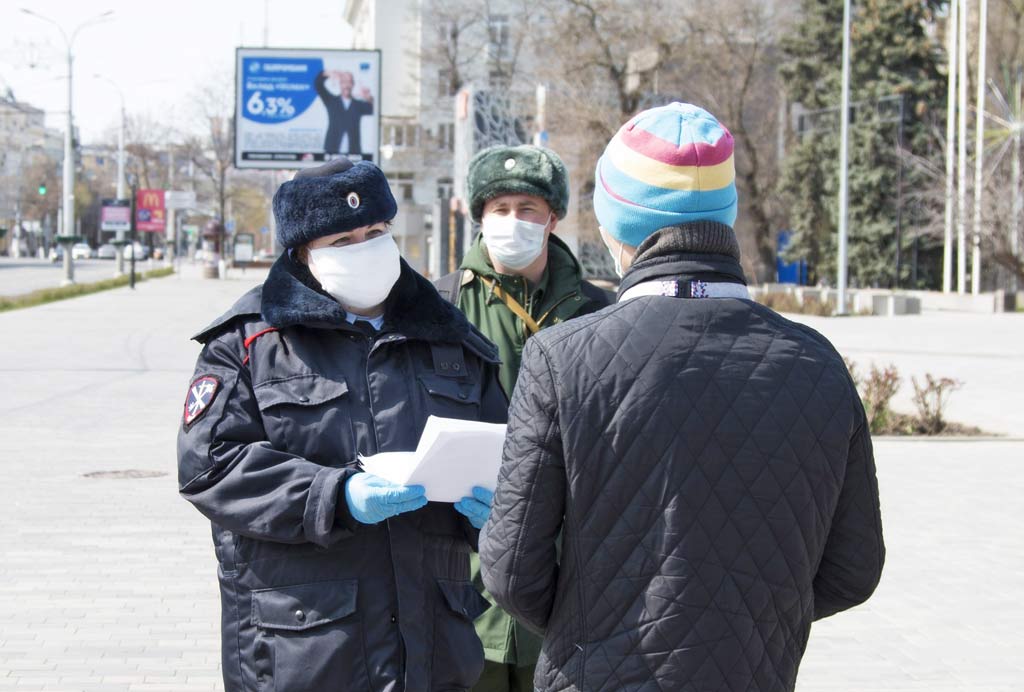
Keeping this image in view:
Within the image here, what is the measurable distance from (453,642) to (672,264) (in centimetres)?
112

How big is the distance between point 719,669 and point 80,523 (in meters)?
6.69

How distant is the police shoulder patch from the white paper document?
1.20 feet

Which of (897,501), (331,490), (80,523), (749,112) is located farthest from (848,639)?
(749,112)

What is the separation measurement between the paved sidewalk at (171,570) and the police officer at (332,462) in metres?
2.61

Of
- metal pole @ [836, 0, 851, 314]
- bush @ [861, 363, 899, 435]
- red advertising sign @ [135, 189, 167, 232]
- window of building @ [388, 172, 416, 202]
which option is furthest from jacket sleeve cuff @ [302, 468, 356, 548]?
window of building @ [388, 172, 416, 202]

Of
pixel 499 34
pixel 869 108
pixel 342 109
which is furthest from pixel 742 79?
pixel 342 109

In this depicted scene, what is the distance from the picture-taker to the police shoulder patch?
9.32ft

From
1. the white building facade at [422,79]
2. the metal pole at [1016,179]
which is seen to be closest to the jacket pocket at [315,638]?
the metal pole at [1016,179]

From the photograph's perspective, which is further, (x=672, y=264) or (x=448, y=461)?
(x=448, y=461)

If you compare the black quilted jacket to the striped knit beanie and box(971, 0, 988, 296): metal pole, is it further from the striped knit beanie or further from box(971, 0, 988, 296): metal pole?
box(971, 0, 988, 296): metal pole

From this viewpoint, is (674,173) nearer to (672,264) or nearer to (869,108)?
(672,264)

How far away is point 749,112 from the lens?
178 feet

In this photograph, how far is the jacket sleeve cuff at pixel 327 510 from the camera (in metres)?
2.67

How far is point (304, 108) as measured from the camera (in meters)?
25.1
